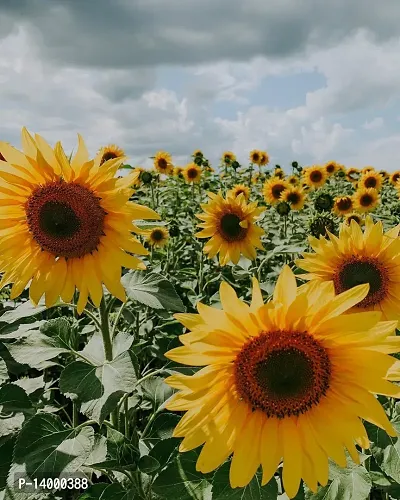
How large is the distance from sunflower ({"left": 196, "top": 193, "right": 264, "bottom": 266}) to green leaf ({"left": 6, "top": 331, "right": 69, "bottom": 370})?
2360 mm

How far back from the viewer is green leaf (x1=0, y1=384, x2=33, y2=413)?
232 cm

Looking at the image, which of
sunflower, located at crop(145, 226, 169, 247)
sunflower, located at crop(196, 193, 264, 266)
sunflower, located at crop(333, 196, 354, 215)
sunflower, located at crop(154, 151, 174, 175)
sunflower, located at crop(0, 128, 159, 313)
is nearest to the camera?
sunflower, located at crop(0, 128, 159, 313)

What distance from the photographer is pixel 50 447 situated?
2.14m

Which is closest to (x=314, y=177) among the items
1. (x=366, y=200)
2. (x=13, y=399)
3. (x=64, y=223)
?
(x=366, y=200)

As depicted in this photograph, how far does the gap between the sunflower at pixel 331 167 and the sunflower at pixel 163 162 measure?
3.11 metres

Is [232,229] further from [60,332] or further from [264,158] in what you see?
[264,158]

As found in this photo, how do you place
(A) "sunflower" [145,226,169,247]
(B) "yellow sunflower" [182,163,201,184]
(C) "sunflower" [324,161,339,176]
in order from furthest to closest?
1. (C) "sunflower" [324,161,339,176]
2. (B) "yellow sunflower" [182,163,201,184]
3. (A) "sunflower" [145,226,169,247]

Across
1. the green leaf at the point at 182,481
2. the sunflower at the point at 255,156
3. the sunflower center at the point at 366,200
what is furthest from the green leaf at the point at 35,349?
the sunflower at the point at 255,156

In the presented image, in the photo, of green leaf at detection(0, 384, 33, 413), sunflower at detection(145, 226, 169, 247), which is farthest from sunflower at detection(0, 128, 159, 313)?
sunflower at detection(145, 226, 169, 247)

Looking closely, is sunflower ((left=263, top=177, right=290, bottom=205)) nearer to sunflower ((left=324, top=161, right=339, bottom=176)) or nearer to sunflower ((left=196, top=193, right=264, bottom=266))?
sunflower ((left=324, top=161, right=339, bottom=176))

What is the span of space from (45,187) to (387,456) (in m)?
1.65

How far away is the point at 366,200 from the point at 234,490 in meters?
7.12

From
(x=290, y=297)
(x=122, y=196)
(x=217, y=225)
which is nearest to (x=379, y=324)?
(x=290, y=297)

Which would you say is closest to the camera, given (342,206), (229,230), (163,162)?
(229,230)
